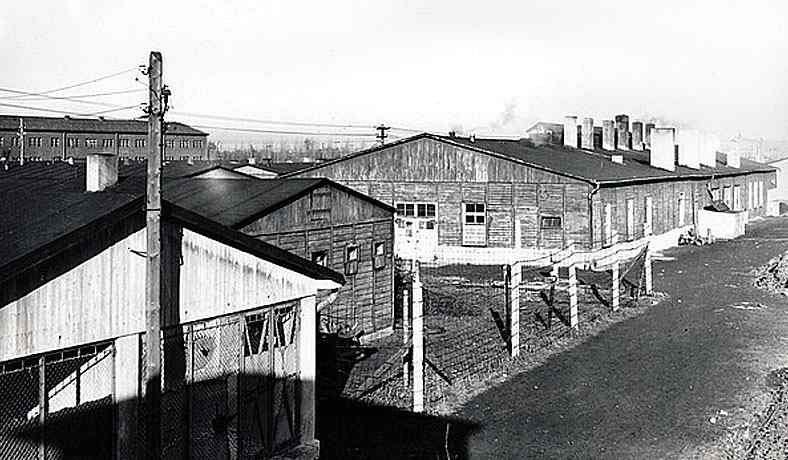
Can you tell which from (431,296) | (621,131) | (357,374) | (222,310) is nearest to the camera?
(222,310)

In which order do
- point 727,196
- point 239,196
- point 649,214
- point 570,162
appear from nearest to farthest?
point 239,196 → point 570,162 → point 649,214 → point 727,196

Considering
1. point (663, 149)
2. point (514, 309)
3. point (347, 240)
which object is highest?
point (663, 149)

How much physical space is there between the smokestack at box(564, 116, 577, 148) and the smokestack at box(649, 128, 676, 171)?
4.71 m

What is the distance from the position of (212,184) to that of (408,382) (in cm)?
944

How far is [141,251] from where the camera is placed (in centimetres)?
932

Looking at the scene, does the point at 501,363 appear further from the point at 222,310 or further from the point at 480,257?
the point at 480,257

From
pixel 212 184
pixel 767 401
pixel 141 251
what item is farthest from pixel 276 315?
pixel 212 184

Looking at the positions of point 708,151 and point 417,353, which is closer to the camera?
point 417,353

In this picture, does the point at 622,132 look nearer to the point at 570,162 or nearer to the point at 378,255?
the point at 570,162

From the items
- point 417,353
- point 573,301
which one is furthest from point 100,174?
point 573,301

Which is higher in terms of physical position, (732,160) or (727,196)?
(732,160)

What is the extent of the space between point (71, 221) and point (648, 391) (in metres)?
11.3

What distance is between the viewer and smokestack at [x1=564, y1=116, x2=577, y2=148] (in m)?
52.0

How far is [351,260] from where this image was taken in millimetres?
20938
